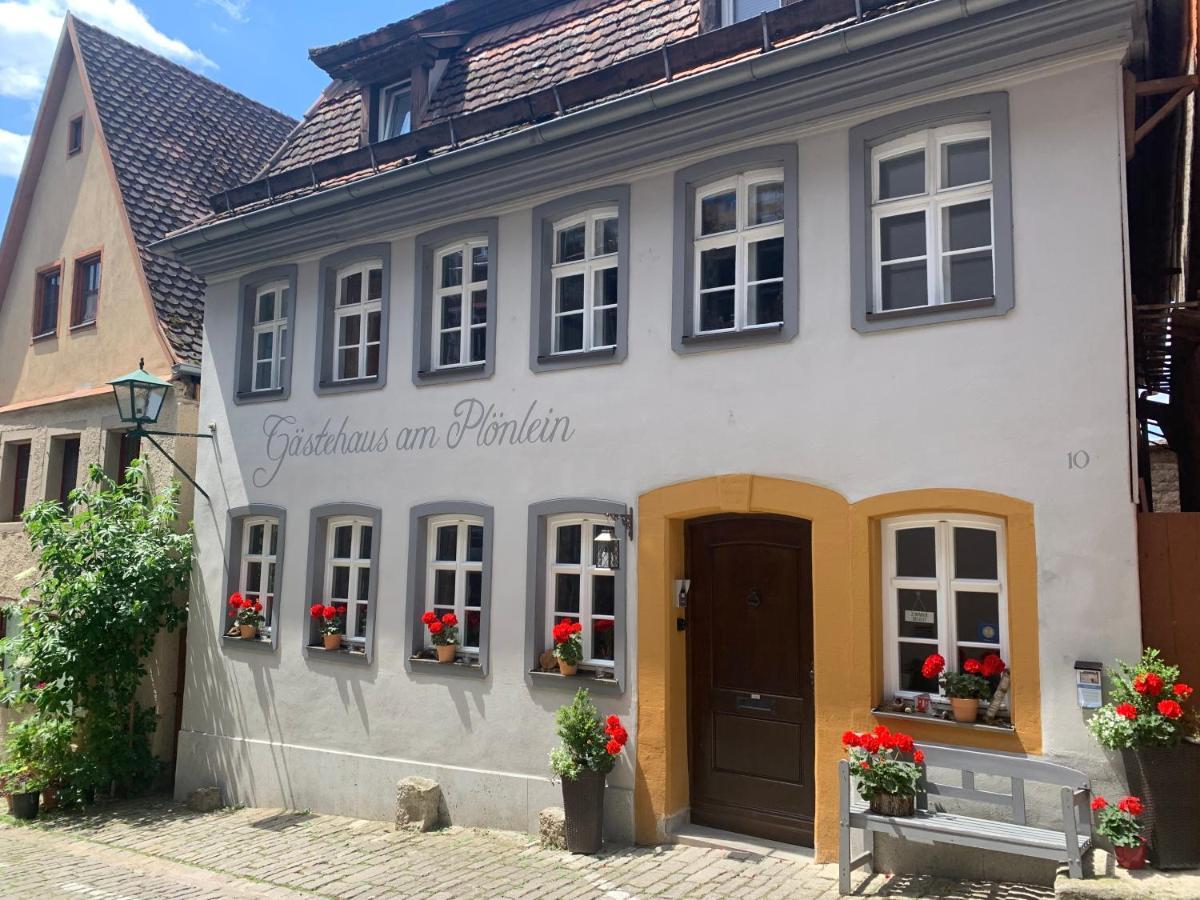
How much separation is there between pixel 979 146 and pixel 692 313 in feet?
7.84

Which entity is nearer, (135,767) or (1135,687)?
(1135,687)

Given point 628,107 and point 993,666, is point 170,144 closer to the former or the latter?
point 628,107

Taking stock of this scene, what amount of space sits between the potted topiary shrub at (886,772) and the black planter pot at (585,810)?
85.5 inches

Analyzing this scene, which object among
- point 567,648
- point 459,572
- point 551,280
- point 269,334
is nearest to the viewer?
point 567,648

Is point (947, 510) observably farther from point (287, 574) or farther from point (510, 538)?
point (287, 574)

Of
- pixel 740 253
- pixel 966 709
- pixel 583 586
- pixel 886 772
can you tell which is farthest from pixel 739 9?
pixel 886 772

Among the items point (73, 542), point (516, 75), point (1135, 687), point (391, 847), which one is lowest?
point (391, 847)

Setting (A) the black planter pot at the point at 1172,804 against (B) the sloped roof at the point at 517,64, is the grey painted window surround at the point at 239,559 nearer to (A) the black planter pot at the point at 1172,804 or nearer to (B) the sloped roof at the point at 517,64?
(B) the sloped roof at the point at 517,64

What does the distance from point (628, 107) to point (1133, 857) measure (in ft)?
20.2

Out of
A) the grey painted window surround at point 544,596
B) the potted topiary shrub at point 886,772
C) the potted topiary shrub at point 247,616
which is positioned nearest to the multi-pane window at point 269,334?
the potted topiary shrub at point 247,616

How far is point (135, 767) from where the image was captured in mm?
11258

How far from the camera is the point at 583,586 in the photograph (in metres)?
8.37

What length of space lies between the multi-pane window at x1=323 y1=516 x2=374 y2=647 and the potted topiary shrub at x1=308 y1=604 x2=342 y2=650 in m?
0.09

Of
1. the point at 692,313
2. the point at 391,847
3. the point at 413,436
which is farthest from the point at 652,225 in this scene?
the point at 391,847
